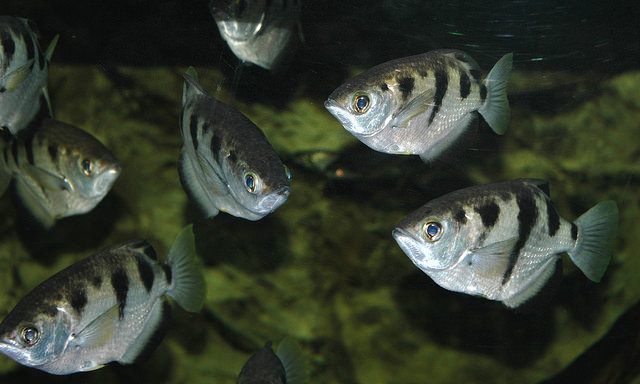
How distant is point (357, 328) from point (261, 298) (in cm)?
81

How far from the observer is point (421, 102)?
2602 millimetres

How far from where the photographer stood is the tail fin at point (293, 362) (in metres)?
3.35

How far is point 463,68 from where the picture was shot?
2.72 metres

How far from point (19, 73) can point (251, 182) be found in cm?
144

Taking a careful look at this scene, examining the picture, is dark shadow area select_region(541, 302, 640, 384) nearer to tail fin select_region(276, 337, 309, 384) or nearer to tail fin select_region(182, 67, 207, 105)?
tail fin select_region(276, 337, 309, 384)

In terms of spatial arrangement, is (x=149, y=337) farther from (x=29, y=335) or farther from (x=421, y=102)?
(x=421, y=102)

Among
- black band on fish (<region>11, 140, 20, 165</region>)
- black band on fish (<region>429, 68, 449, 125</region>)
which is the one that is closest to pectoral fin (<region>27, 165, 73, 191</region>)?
black band on fish (<region>11, 140, 20, 165</region>)

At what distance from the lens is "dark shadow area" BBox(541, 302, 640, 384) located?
14.9 ft

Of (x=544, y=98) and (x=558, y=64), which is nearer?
(x=558, y=64)

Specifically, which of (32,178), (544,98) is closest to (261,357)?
(32,178)

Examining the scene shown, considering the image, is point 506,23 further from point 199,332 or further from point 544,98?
point 199,332

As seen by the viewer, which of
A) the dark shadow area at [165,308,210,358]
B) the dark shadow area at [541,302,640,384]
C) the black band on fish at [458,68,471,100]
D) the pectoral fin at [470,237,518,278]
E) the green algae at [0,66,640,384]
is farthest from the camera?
the dark shadow area at [165,308,210,358]

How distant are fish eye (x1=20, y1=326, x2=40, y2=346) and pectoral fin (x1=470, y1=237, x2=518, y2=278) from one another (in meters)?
1.97

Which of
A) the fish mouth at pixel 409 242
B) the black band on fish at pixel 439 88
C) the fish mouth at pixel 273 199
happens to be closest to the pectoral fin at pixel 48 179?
the fish mouth at pixel 273 199
